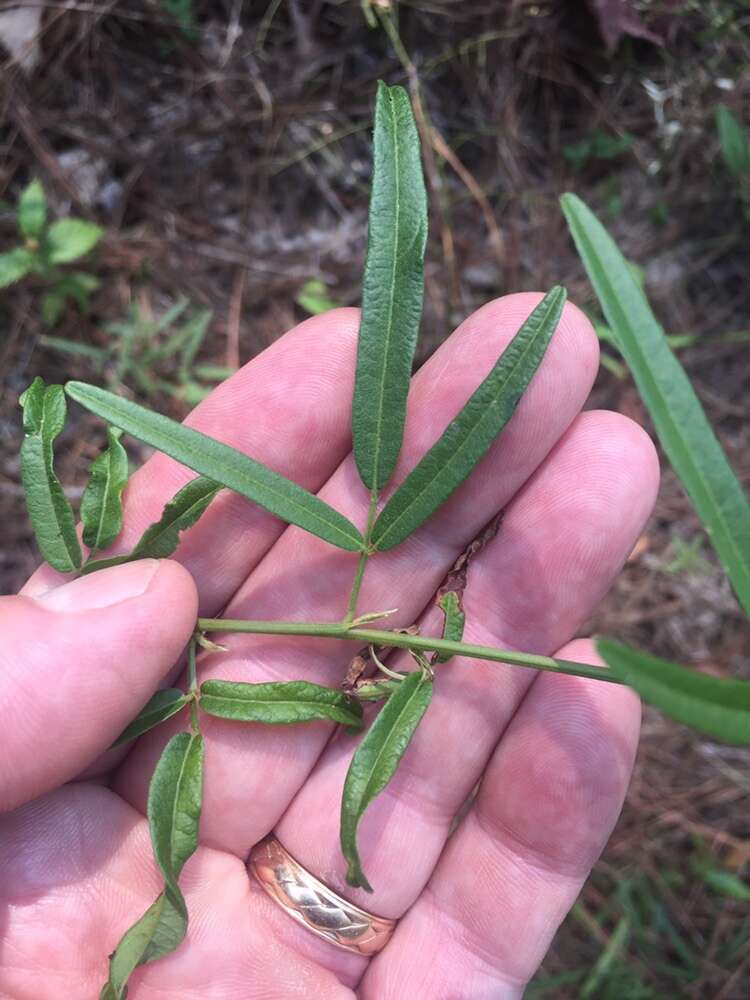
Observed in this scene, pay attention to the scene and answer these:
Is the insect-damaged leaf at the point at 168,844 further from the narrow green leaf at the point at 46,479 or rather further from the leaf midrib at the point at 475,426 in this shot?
the leaf midrib at the point at 475,426

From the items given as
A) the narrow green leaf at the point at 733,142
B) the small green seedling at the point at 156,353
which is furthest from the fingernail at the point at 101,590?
the narrow green leaf at the point at 733,142

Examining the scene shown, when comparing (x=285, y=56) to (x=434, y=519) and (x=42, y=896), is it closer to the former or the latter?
(x=434, y=519)

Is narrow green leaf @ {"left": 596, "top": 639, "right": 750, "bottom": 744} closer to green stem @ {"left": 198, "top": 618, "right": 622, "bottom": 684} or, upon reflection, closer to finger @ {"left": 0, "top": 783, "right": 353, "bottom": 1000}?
green stem @ {"left": 198, "top": 618, "right": 622, "bottom": 684}

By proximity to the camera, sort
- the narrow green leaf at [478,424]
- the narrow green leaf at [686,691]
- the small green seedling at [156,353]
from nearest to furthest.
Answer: the narrow green leaf at [686,691], the narrow green leaf at [478,424], the small green seedling at [156,353]

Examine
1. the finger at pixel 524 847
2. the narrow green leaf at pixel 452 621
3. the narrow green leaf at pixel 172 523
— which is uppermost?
the narrow green leaf at pixel 172 523

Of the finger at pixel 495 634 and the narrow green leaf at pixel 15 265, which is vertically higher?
the narrow green leaf at pixel 15 265

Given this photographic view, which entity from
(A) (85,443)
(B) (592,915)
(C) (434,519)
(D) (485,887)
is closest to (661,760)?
(B) (592,915)
